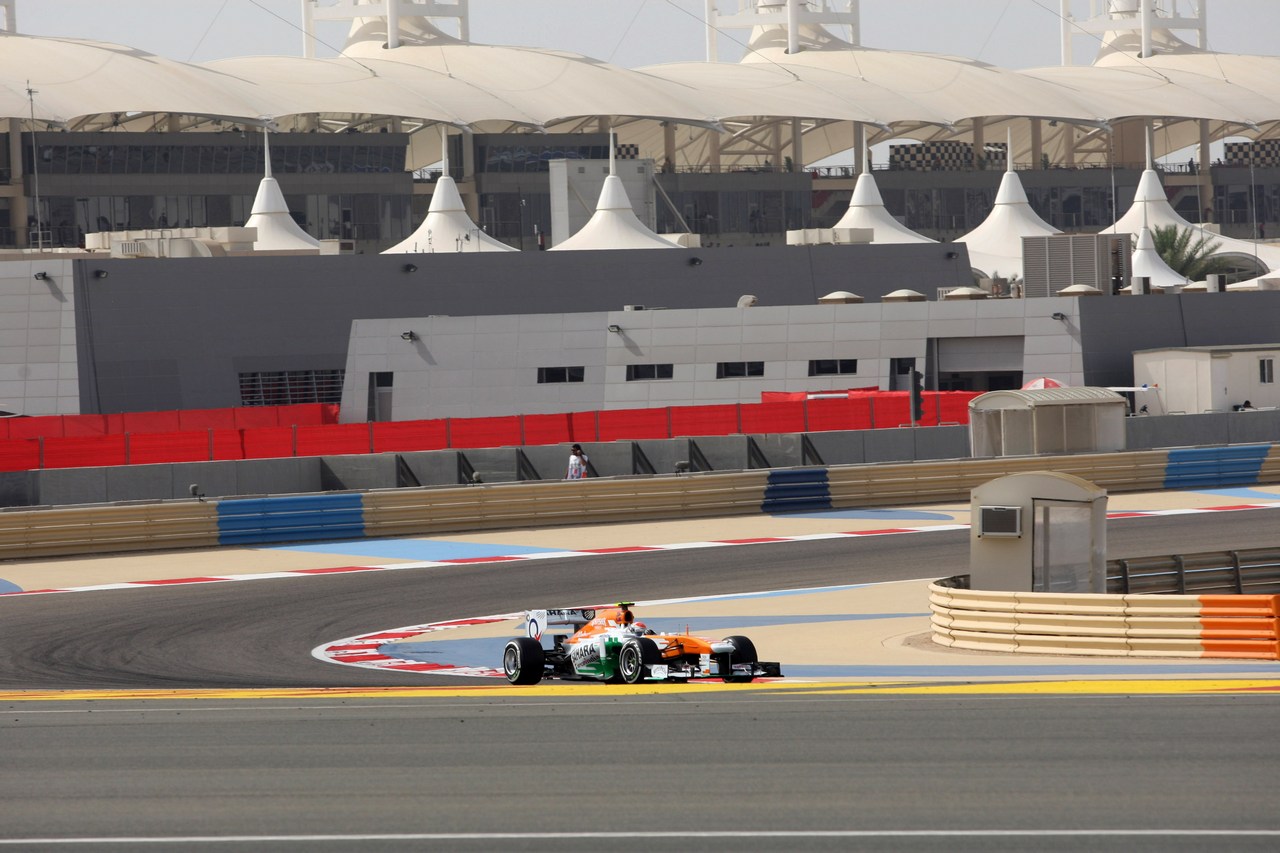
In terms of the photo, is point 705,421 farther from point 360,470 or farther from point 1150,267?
point 1150,267

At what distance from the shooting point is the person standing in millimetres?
34906

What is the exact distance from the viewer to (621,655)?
15922 mm

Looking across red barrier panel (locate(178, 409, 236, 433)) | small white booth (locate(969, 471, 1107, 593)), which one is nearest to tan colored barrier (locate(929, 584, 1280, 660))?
small white booth (locate(969, 471, 1107, 593))

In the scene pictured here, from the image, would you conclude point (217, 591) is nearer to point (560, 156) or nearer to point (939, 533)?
point (939, 533)

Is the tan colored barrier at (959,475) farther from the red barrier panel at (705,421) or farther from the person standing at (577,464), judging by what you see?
the red barrier panel at (705,421)

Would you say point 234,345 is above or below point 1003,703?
above

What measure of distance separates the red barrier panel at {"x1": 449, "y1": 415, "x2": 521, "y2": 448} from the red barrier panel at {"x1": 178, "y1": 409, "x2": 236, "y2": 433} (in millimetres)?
11815

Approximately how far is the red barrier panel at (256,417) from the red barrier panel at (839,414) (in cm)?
1697

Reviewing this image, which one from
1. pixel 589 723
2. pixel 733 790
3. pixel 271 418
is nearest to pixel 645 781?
pixel 733 790

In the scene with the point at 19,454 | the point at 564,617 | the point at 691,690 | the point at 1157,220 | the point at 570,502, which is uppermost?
the point at 1157,220

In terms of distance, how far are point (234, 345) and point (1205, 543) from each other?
36710 mm

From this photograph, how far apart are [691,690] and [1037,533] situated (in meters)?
5.68

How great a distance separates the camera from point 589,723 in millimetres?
12977

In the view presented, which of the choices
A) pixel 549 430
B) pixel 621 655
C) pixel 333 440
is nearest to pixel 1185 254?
pixel 549 430
